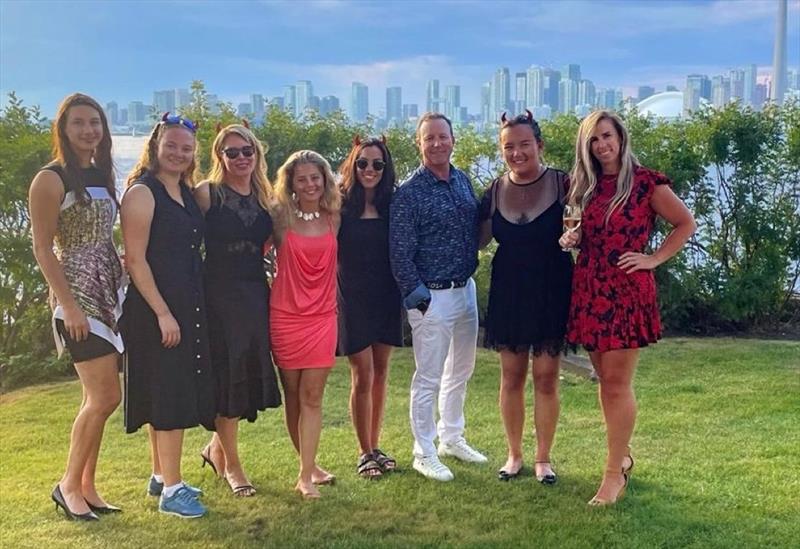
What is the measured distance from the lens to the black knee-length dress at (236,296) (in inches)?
169

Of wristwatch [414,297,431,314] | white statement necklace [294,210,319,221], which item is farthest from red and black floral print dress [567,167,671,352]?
white statement necklace [294,210,319,221]

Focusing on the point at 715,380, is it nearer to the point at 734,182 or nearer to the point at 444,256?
the point at 734,182

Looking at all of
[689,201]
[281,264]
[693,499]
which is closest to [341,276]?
[281,264]

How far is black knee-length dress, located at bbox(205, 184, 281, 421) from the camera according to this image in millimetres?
4305

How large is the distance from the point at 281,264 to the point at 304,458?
3.61 feet

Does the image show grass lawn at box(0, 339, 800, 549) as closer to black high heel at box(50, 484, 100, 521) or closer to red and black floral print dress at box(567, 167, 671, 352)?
black high heel at box(50, 484, 100, 521)

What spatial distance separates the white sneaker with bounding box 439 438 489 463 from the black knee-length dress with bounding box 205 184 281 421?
142 centimetres

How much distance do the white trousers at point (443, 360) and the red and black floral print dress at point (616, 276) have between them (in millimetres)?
797

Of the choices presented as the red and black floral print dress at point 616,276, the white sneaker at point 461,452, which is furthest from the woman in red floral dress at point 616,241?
the white sneaker at point 461,452

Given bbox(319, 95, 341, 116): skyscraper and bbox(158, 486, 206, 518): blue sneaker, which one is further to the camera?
bbox(319, 95, 341, 116): skyscraper

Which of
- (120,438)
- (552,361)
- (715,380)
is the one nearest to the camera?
(552,361)

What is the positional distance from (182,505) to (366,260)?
5.36 feet

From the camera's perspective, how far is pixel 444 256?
15.4 ft

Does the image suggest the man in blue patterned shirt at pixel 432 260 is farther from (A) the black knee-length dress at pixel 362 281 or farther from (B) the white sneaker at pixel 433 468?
(A) the black knee-length dress at pixel 362 281
